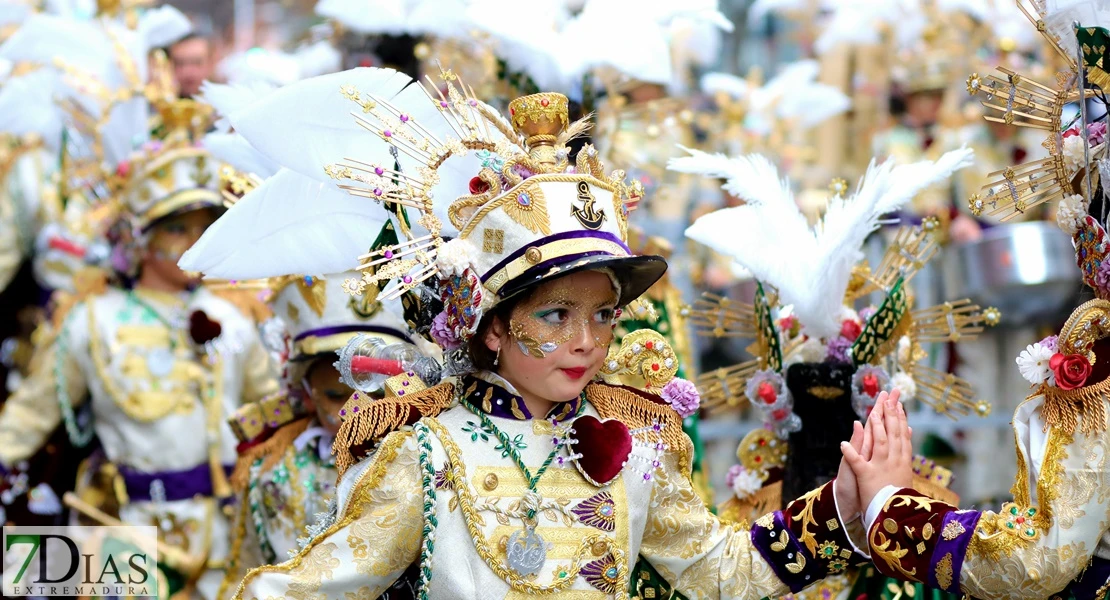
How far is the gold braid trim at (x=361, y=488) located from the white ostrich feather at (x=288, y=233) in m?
0.65

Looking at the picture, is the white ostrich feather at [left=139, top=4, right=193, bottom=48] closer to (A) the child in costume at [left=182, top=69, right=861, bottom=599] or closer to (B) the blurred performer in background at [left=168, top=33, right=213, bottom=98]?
(B) the blurred performer in background at [left=168, top=33, right=213, bottom=98]

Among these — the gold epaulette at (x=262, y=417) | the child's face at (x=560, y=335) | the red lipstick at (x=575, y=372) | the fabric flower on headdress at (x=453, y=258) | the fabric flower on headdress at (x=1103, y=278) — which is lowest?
the gold epaulette at (x=262, y=417)

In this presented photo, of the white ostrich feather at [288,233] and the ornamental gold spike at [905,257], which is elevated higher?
the white ostrich feather at [288,233]

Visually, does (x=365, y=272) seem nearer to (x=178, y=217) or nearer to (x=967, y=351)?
(x=178, y=217)

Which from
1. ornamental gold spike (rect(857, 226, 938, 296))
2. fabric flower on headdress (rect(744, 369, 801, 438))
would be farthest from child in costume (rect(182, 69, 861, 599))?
ornamental gold spike (rect(857, 226, 938, 296))

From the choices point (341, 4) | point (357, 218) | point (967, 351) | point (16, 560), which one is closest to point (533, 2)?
point (341, 4)

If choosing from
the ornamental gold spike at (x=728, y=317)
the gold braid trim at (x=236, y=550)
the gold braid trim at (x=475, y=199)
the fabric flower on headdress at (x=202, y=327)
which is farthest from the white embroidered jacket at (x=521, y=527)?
the fabric flower on headdress at (x=202, y=327)

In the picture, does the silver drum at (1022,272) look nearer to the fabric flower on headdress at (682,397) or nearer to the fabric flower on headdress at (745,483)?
the fabric flower on headdress at (745,483)

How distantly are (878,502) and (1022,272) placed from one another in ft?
14.6

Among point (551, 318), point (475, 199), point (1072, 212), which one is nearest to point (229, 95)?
point (475, 199)

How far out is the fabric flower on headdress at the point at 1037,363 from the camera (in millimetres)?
3904

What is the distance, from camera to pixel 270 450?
5.72 meters

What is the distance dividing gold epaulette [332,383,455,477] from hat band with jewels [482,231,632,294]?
0.38 metres

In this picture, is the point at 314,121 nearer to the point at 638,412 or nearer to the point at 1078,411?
the point at 638,412
